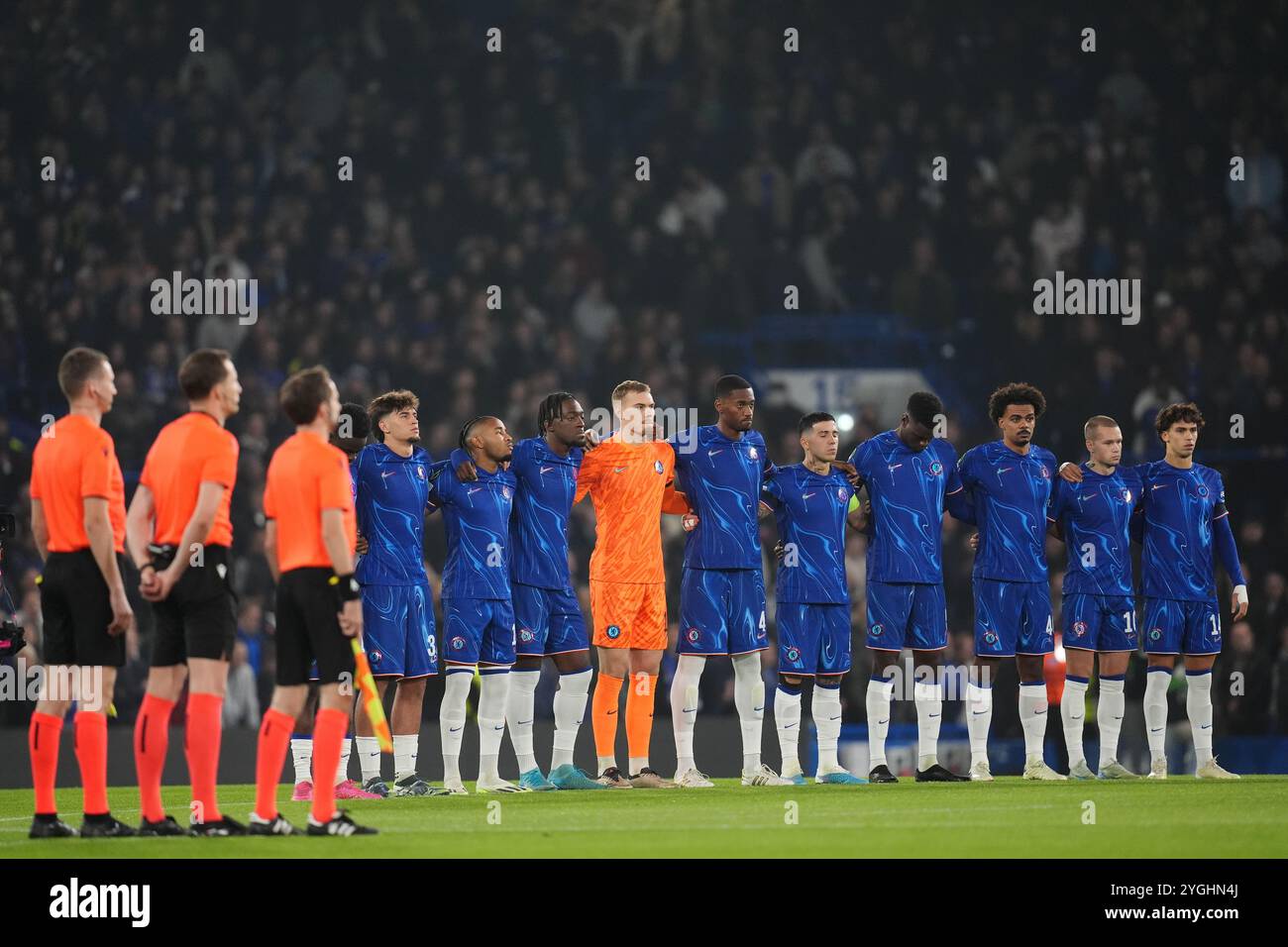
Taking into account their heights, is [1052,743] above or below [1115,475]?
below

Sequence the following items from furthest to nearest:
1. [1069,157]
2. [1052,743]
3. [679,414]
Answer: [1069,157] < [679,414] < [1052,743]

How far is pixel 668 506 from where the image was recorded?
39.1ft

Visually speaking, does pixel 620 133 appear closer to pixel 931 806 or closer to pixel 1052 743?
pixel 1052 743

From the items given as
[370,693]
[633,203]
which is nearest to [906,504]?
[370,693]

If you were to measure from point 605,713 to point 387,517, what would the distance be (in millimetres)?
1906

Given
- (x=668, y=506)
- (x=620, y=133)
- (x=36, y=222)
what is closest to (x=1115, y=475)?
(x=668, y=506)

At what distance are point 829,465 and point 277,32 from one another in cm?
1356

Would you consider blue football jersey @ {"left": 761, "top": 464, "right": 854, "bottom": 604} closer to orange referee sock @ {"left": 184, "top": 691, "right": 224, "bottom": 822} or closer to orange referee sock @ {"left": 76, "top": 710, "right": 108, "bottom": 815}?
orange referee sock @ {"left": 184, "top": 691, "right": 224, "bottom": 822}

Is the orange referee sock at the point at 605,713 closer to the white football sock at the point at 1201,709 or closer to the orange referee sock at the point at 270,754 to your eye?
the orange referee sock at the point at 270,754

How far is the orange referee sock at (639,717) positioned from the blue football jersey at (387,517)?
1542 mm

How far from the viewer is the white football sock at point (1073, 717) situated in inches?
478

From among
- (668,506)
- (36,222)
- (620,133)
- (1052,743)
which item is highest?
(620,133)

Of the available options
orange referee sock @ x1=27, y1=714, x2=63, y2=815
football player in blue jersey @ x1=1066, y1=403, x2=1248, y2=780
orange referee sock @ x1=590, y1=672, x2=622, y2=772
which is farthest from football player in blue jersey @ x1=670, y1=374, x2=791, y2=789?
orange referee sock @ x1=27, y1=714, x2=63, y2=815

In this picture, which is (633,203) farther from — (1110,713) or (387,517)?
(387,517)
